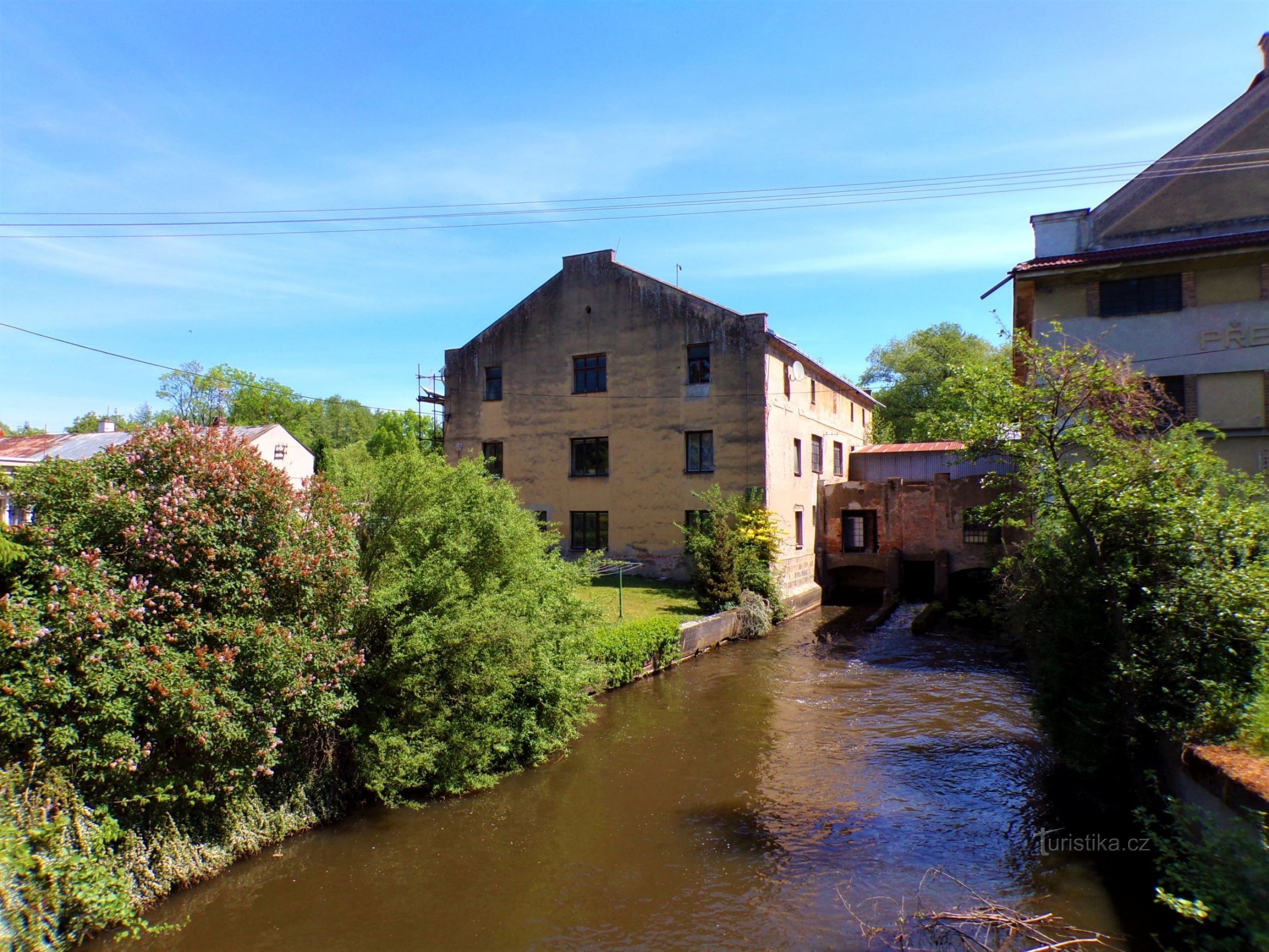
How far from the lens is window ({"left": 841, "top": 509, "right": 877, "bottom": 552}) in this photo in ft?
99.8

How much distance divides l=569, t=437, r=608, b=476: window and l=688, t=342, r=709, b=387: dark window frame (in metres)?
3.78

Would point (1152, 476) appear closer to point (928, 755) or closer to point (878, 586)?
point (928, 755)

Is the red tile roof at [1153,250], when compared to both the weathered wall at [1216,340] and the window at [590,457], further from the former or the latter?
the window at [590,457]

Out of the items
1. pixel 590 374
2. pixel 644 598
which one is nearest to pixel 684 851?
pixel 644 598

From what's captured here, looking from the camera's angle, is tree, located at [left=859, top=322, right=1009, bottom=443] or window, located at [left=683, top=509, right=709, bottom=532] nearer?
window, located at [left=683, top=509, right=709, bottom=532]

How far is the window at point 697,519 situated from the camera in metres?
23.3

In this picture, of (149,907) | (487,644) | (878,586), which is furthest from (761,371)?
(149,907)

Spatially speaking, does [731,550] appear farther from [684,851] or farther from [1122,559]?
[1122,559]

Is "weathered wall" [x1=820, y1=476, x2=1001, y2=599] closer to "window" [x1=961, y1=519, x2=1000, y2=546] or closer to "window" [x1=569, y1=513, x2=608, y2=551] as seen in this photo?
"window" [x1=961, y1=519, x2=1000, y2=546]

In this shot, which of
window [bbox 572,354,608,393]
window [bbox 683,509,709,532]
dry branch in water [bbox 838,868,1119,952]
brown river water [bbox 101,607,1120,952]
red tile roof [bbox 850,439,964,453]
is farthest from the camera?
red tile roof [bbox 850,439,964,453]

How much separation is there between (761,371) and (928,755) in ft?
48.9

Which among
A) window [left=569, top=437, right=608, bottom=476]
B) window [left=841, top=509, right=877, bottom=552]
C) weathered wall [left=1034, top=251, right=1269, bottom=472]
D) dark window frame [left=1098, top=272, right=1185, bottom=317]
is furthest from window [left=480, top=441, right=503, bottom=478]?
dark window frame [left=1098, top=272, right=1185, bottom=317]

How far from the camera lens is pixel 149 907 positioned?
7.25m

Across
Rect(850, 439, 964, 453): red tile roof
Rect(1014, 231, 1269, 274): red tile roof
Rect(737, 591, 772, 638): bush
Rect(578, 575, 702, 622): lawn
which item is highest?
Rect(1014, 231, 1269, 274): red tile roof
